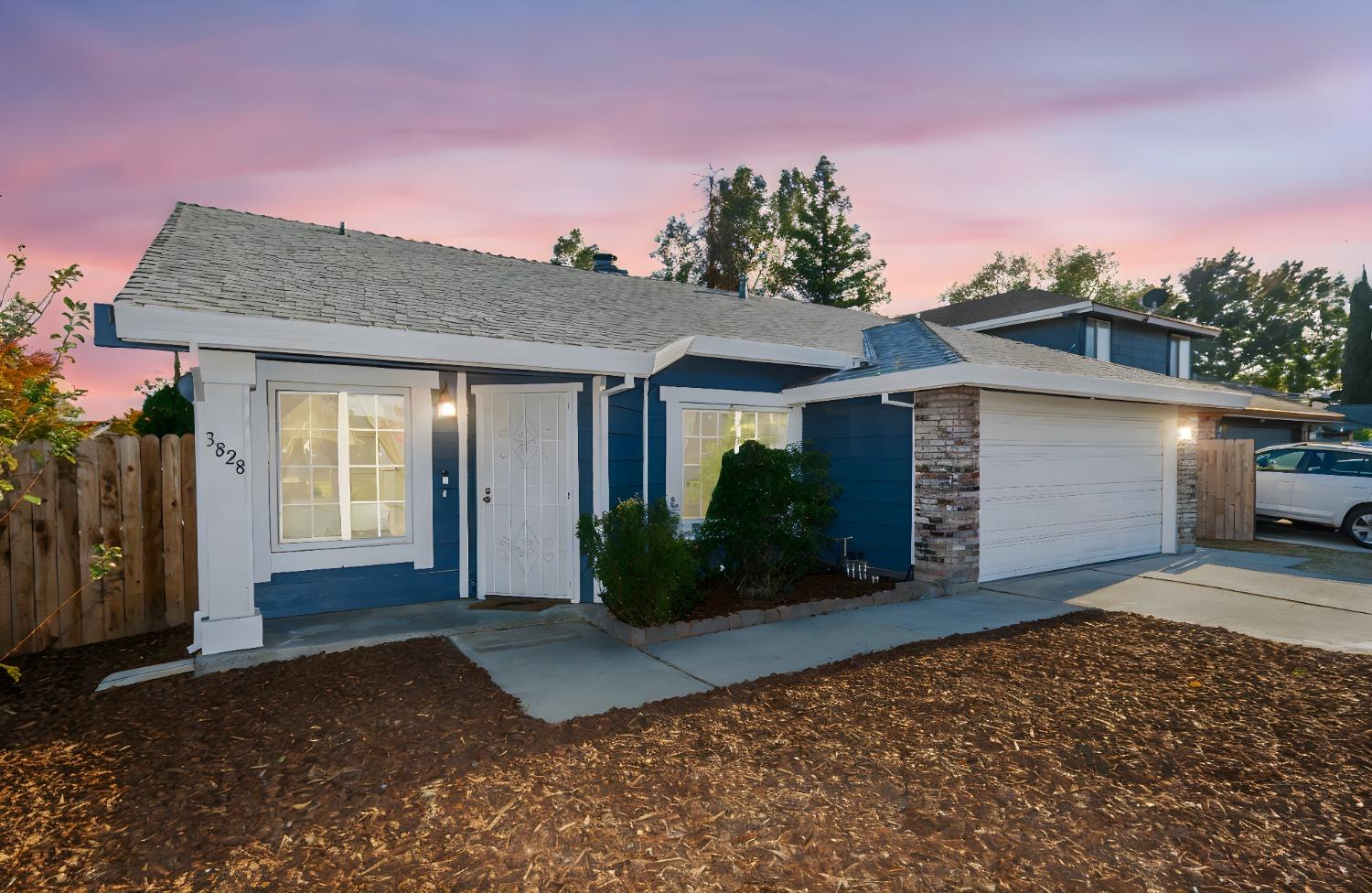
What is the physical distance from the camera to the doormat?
6.35 m

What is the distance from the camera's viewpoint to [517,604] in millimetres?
6520

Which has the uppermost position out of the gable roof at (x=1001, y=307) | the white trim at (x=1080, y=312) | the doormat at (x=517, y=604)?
the gable roof at (x=1001, y=307)

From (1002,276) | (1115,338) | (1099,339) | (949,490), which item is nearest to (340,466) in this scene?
(949,490)

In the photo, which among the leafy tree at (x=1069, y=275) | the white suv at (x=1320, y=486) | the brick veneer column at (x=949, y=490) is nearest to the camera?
the brick veneer column at (x=949, y=490)

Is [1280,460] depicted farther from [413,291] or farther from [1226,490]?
[413,291]

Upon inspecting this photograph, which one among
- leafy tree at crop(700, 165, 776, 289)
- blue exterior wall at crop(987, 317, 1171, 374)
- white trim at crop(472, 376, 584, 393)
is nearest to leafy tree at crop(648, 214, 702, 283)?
leafy tree at crop(700, 165, 776, 289)

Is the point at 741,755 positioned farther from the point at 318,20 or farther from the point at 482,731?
the point at 318,20

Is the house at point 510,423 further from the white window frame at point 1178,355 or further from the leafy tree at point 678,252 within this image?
the leafy tree at point 678,252

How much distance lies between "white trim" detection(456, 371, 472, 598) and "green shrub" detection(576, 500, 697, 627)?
1.48 metres

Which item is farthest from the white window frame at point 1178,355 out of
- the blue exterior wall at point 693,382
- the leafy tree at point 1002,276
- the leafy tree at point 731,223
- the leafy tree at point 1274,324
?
the leafy tree at point 1274,324

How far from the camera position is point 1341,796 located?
299 centimetres

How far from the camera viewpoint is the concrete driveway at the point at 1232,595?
5.71 m

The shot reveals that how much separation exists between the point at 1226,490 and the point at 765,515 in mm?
10157

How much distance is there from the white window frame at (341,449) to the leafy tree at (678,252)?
74.5 ft
